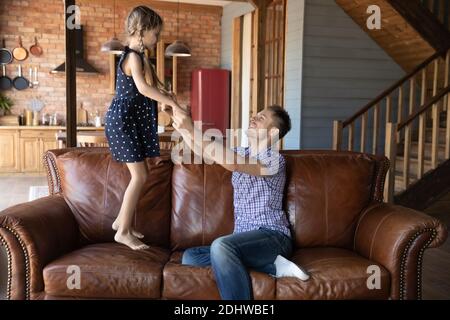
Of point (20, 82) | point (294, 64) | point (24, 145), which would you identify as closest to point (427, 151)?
point (294, 64)

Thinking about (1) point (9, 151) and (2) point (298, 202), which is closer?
(2) point (298, 202)

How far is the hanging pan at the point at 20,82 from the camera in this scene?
830 centimetres

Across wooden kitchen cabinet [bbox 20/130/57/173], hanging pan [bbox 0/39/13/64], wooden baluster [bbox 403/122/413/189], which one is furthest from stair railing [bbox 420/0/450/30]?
hanging pan [bbox 0/39/13/64]

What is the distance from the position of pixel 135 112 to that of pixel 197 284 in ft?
3.00

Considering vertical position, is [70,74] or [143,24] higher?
[143,24]

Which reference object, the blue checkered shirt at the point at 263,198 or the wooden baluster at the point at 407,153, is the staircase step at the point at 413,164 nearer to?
the wooden baluster at the point at 407,153

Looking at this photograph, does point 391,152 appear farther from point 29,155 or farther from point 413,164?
point 29,155

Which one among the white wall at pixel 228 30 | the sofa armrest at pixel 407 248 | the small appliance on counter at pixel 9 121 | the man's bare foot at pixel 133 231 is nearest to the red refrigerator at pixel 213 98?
the white wall at pixel 228 30

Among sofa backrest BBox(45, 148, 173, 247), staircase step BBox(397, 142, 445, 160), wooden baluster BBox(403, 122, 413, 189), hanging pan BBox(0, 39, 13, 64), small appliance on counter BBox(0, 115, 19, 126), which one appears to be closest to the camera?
sofa backrest BBox(45, 148, 173, 247)

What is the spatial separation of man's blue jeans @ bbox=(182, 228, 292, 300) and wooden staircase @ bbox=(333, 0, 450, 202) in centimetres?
293

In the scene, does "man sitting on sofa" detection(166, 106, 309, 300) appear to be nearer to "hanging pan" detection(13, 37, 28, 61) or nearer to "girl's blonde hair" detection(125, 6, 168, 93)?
"girl's blonde hair" detection(125, 6, 168, 93)

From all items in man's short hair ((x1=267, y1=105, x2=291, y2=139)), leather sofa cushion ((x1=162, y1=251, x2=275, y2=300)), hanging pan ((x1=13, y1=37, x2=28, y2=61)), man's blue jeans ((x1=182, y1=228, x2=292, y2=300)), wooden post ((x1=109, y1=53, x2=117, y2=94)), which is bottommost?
leather sofa cushion ((x1=162, y1=251, x2=275, y2=300))

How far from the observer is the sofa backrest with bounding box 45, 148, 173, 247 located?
262 cm

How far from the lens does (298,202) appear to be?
104 inches
